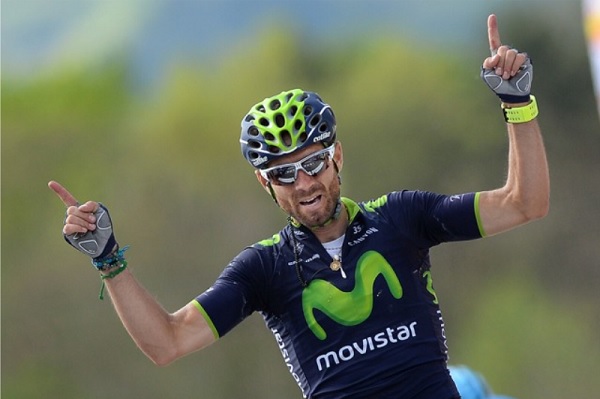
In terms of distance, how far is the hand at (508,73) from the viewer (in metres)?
2.82

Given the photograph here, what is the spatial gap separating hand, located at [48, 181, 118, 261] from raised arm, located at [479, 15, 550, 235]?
44.1 inches

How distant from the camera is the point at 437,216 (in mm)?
3010

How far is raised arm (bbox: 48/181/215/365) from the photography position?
2822 millimetres

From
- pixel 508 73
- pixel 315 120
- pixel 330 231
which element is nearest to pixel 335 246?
pixel 330 231

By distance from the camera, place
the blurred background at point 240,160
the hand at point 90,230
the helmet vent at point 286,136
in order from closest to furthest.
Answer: the hand at point 90,230, the helmet vent at point 286,136, the blurred background at point 240,160

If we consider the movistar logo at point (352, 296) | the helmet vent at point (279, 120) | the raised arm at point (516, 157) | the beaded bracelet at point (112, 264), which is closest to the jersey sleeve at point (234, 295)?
the movistar logo at point (352, 296)

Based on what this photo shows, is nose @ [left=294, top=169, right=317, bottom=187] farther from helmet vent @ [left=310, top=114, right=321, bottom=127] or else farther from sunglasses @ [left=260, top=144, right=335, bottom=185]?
helmet vent @ [left=310, top=114, right=321, bottom=127]

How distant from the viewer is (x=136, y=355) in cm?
785

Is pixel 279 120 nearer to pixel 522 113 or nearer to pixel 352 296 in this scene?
pixel 352 296

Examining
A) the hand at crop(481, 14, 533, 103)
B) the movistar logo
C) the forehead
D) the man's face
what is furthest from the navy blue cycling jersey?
the hand at crop(481, 14, 533, 103)

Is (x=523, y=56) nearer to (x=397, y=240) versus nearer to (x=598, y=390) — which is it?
(x=397, y=240)

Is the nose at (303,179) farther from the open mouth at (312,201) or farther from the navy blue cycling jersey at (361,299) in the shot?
the navy blue cycling jersey at (361,299)

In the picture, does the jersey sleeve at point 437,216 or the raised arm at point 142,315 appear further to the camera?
the jersey sleeve at point 437,216

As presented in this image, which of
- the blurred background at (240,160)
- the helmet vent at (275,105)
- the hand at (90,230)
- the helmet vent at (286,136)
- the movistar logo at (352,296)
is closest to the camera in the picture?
the hand at (90,230)
